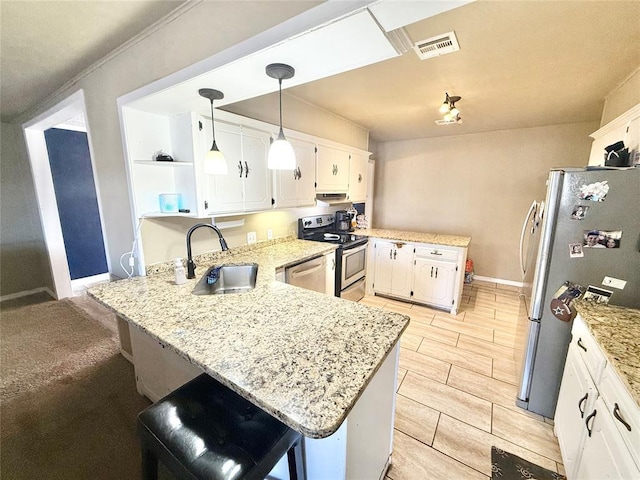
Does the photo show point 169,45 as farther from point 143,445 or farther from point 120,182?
point 143,445

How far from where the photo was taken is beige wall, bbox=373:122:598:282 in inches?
146

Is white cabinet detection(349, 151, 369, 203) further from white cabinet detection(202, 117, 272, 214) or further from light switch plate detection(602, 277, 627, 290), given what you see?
light switch plate detection(602, 277, 627, 290)

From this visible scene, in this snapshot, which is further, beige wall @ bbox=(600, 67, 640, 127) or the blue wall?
the blue wall

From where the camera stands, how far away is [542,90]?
2.38 meters

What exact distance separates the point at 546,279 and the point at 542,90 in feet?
6.15

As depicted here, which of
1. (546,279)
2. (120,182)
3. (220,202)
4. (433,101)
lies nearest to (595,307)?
(546,279)

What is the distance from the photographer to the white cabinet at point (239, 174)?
74.8 inches

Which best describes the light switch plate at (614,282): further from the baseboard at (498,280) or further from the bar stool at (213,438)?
the baseboard at (498,280)

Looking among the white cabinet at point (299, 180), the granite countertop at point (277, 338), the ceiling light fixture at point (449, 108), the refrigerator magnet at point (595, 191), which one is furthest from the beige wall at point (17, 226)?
Result: the refrigerator magnet at point (595, 191)

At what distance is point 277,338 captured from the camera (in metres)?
1.10

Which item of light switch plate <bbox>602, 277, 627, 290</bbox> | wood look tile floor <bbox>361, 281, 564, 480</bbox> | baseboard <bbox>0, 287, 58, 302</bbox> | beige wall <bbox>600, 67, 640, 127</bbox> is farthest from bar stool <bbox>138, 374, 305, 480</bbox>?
baseboard <bbox>0, 287, 58, 302</bbox>

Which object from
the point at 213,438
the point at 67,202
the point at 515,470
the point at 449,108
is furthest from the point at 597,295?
the point at 67,202

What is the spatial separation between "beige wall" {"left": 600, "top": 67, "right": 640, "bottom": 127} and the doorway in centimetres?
538

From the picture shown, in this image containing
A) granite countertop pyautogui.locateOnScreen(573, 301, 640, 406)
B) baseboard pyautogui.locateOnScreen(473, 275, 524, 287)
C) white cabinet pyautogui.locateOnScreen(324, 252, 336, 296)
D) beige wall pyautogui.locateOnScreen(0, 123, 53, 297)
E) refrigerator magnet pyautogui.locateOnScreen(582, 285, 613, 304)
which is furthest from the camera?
baseboard pyautogui.locateOnScreen(473, 275, 524, 287)
